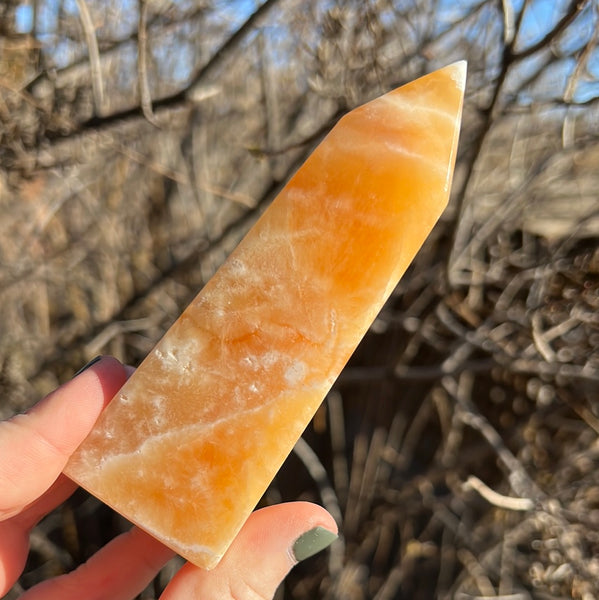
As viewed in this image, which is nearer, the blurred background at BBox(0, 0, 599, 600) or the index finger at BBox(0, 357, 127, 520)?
the index finger at BBox(0, 357, 127, 520)

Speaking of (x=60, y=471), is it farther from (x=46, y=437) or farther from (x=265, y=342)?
(x=265, y=342)

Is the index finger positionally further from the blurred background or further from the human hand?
the blurred background

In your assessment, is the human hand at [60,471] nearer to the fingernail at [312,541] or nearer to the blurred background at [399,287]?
the fingernail at [312,541]

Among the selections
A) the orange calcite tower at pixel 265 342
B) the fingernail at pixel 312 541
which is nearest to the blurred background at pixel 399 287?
the orange calcite tower at pixel 265 342

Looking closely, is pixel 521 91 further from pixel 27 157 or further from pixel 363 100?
pixel 27 157

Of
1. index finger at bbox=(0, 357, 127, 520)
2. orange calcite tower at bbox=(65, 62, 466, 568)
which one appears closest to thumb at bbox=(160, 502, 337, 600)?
orange calcite tower at bbox=(65, 62, 466, 568)

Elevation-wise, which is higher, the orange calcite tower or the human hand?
the orange calcite tower

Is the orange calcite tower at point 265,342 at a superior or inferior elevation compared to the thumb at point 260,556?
superior
